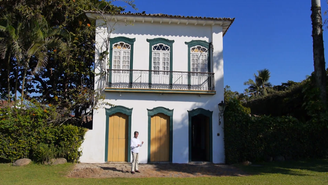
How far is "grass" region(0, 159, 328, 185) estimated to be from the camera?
27.8 feet

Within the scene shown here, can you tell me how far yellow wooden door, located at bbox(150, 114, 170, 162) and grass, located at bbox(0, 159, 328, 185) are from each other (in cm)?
350

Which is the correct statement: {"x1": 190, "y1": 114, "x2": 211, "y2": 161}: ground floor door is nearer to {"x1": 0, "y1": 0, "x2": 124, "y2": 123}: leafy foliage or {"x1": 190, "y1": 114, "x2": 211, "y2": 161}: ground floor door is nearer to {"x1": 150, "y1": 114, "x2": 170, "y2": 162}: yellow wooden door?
{"x1": 150, "y1": 114, "x2": 170, "y2": 162}: yellow wooden door

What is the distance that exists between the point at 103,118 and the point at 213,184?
629cm

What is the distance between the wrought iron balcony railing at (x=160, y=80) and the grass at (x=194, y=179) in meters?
4.30

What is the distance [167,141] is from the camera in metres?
12.7

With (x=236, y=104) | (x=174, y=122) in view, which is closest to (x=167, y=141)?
(x=174, y=122)

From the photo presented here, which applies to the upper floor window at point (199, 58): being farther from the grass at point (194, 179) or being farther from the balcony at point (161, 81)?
the grass at point (194, 179)

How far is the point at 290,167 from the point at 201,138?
18.6 feet

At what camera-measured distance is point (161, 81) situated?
42.1ft

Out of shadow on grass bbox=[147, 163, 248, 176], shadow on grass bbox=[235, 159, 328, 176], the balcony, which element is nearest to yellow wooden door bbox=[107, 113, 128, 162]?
the balcony

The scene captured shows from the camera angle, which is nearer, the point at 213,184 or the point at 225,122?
the point at 213,184

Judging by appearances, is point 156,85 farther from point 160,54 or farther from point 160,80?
point 160,54

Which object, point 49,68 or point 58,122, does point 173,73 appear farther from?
point 49,68

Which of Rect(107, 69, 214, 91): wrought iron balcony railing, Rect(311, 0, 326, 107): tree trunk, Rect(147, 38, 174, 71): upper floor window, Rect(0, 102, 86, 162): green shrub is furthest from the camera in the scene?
Rect(147, 38, 174, 71): upper floor window
